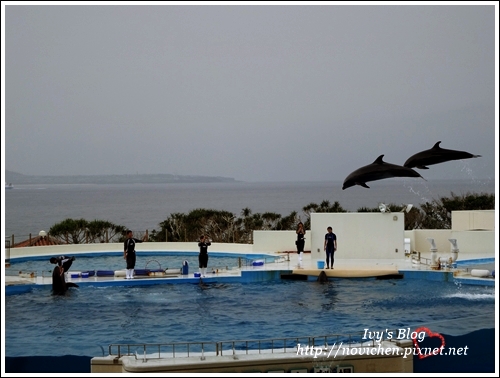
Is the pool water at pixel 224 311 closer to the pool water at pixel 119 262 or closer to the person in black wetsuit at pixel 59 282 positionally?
the person in black wetsuit at pixel 59 282

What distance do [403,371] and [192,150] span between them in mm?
68328

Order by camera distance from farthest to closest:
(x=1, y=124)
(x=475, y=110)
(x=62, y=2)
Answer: (x=475, y=110) → (x=62, y=2) → (x=1, y=124)

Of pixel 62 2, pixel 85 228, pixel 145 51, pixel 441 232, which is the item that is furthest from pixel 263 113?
pixel 62 2

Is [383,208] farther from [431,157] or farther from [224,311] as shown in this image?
[431,157]

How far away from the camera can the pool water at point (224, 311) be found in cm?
796

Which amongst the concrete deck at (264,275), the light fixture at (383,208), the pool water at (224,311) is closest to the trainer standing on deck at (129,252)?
the concrete deck at (264,275)

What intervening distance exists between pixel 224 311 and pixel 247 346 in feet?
11.4

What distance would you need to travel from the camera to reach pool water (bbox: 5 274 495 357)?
796cm

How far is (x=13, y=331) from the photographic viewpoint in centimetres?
841

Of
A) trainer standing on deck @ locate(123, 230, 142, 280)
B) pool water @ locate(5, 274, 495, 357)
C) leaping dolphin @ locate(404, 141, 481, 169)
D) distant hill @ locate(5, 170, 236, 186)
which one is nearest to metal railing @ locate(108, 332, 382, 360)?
pool water @ locate(5, 274, 495, 357)

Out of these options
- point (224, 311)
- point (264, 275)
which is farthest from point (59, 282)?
point (264, 275)

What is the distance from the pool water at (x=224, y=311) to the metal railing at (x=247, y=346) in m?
0.58

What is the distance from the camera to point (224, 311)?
31.4 feet

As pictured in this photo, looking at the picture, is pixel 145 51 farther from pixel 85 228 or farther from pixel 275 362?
pixel 275 362
